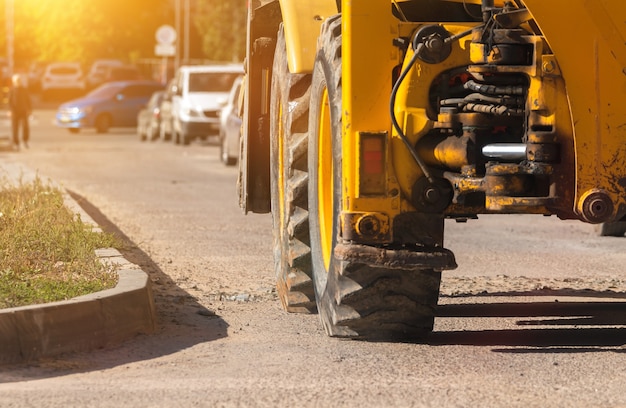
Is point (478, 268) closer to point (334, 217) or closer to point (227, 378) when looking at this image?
point (334, 217)

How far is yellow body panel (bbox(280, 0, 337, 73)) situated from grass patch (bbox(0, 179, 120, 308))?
1612 millimetres

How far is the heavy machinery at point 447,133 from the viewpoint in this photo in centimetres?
718

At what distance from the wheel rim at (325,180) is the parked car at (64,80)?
70401 mm

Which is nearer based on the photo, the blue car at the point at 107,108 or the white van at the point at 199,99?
the white van at the point at 199,99

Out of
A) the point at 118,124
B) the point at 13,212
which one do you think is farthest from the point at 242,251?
the point at 118,124

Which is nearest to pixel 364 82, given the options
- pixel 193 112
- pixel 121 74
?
pixel 193 112

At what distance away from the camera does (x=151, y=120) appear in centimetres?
4078

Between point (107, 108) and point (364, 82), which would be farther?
point (107, 108)

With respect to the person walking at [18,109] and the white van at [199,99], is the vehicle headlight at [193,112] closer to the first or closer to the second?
the white van at [199,99]

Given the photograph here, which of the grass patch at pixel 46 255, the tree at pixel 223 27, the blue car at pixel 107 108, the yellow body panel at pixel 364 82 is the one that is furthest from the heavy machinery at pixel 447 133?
the tree at pixel 223 27

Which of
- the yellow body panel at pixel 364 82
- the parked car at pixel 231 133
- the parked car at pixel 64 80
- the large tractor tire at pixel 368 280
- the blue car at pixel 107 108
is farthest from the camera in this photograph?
the parked car at pixel 64 80

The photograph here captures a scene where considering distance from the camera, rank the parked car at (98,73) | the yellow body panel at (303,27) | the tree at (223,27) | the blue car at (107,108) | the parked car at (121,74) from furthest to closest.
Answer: the parked car at (98,73) → the parked car at (121,74) → the tree at (223,27) → the blue car at (107,108) → the yellow body panel at (303,27)

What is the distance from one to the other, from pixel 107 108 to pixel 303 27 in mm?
38507

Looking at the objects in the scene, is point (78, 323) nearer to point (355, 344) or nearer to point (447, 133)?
point (355, 344)
